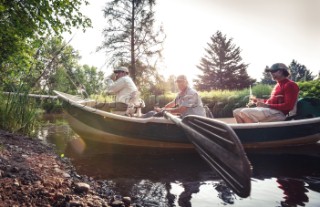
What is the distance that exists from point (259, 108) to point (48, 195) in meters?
4.63

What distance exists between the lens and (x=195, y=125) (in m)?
3.62

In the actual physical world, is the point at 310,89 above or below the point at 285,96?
above

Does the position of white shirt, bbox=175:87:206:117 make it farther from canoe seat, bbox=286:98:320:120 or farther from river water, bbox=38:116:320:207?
canoe seat, bbox=286:98:320:120

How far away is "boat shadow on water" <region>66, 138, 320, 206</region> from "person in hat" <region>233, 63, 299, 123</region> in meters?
0.76

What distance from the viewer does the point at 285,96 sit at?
5379 mm

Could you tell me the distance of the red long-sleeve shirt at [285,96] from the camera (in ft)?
17.3

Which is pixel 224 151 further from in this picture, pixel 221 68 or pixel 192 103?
pixel 221 68

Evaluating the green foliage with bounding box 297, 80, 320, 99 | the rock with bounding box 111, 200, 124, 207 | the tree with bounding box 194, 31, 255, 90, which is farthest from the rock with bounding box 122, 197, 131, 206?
the tree with bounding box 194, 31, 255, 90

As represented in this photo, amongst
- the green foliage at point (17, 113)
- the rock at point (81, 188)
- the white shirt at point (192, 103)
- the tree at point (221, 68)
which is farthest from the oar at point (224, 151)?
the tree at point (221, 68)

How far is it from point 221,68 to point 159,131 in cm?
3702

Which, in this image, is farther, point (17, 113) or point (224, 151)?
point (17, 113)

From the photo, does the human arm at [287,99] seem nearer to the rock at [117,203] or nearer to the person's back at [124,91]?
the person's back at [124,91]

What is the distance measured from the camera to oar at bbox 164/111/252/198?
228 cm

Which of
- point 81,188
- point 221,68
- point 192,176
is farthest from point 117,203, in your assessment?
point 221,68
